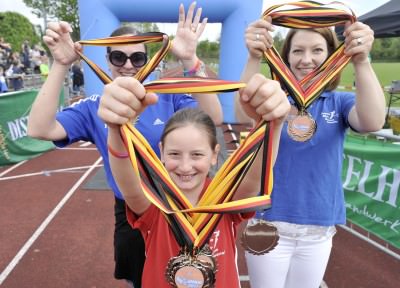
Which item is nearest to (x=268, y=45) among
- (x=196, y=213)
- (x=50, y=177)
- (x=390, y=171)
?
(x=196, y=213)

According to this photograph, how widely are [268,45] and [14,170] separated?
22.9 feet

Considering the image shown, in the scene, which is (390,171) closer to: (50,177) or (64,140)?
(64,140)

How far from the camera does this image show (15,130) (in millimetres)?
7656

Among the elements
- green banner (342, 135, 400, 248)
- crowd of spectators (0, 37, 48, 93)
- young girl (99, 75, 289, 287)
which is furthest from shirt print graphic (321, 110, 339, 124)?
crowd of spectators (0, 37, 48, 93)

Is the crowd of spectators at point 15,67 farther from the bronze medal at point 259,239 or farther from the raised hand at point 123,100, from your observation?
the raised hand at point 123,100

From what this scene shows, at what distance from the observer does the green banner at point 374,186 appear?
11.9 feet

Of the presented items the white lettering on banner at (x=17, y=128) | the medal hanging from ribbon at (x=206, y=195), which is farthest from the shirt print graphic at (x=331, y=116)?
the white lettering on banner at (x=17, y=128)

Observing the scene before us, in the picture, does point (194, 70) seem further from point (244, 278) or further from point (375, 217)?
point (375, 217)

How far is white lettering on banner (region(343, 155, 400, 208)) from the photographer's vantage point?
11.8 feet

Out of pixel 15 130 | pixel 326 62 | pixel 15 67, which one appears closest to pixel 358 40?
pixel 326 62

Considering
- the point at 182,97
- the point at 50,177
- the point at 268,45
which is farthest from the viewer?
the point at 50,177

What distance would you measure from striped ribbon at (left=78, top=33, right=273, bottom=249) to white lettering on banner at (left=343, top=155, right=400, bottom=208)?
306cm

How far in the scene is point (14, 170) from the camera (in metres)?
7.20

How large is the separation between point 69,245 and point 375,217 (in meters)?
3.49
